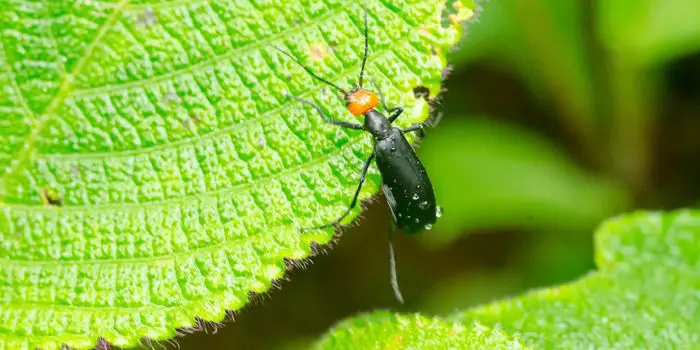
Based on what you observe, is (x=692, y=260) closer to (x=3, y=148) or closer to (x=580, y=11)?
(x=580, y=11)

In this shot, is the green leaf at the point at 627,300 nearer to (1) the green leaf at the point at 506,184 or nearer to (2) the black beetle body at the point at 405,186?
(2) the black beetle body at the point at 405,186

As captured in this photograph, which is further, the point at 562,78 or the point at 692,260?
the point at 562,78

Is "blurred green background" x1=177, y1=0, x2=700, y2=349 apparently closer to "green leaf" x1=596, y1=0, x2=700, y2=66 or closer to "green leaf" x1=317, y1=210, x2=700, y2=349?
"green leaf" x1=596, y1=0, x2=700, y2=66

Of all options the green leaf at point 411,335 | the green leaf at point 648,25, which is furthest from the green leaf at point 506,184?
the green leaf at point 411,335

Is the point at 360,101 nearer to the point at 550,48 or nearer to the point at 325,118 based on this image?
the point at 325,118

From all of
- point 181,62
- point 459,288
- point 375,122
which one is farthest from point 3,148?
point 459,288

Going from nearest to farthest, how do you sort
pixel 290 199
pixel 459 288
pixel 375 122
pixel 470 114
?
pixel 290 199 < pixel 375 122 < pixel 459 288 < pixel 470 114
